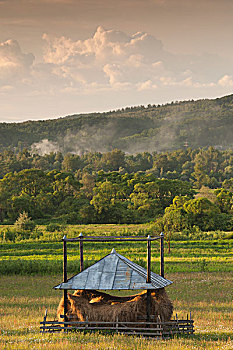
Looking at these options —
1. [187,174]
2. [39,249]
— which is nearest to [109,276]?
[39,249]

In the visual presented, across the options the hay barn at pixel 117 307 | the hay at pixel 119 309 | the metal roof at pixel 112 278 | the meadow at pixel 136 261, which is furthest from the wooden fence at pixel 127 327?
the metal roof at pixel 112 278

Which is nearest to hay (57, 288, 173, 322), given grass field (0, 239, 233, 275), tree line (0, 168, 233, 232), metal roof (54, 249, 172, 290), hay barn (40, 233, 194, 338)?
hay barn (40, 233, 194, 338)

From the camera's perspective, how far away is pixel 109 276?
691 inches

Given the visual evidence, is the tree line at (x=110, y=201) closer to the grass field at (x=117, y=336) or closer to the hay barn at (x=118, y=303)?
the grass field at (x=117, y=336)

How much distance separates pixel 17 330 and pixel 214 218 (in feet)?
259

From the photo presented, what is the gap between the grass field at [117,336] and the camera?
50.3 ft

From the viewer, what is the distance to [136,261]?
145 feet

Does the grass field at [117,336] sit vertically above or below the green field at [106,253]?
above

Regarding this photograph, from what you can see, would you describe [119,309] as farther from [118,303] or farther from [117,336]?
[117,336]

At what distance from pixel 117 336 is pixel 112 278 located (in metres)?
1.97

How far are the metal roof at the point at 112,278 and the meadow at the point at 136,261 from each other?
5.32 ft

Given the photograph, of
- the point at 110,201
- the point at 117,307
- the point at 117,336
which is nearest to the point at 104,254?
the point at 117,307

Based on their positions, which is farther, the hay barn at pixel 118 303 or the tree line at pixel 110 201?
the tree line at pixel 110 201

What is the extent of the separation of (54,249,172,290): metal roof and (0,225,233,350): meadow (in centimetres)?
162
